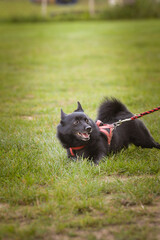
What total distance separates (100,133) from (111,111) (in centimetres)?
54

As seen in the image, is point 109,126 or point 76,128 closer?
point 76,128

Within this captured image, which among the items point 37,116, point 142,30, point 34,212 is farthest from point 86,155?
point 142,30

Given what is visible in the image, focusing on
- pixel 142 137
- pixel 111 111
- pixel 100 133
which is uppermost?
pixel 111 111

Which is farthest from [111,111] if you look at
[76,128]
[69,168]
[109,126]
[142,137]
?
[69,168]

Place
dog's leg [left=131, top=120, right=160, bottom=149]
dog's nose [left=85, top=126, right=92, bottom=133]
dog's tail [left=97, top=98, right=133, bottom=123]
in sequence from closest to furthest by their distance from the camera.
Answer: dog's nose [left=85, top=126, right=92, bottom=133], dog's leg [left=131, top=120, right=160, bottom=149], dog's tail [left=97, top=98, right=133, bottom=123]

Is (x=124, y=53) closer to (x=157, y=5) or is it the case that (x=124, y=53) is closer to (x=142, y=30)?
(x=142, y=30)

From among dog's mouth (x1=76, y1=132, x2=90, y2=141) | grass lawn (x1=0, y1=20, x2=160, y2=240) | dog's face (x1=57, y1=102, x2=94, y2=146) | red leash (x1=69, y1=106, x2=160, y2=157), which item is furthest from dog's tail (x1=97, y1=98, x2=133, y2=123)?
dog's mouth (x1=76, y1=132, x2=90, y2=141)

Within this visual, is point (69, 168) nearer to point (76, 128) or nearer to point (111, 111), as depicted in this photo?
point (76, 128)

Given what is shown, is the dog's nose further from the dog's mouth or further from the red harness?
the red harness

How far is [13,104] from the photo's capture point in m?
6.73

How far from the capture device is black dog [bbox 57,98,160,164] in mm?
3426

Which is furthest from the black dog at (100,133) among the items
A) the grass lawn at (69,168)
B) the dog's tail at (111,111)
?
the grass lawn at (69,168)

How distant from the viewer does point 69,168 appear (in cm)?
337

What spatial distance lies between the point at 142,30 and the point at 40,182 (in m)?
17.0
